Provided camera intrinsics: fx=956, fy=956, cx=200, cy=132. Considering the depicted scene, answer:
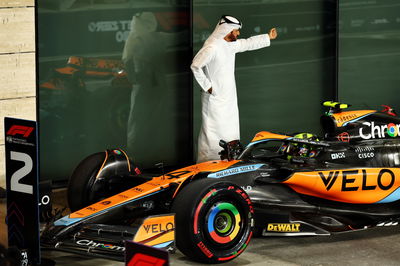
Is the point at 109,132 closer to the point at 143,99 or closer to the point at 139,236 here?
the point at 143,99

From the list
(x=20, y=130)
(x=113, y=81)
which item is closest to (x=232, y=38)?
(x=113, y=81)

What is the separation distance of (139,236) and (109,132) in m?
4.42

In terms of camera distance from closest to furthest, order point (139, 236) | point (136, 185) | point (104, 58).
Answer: point (139, 236) → point (136, 185) → point (104, 58)

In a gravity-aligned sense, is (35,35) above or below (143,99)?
above

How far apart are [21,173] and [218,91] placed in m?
4.13

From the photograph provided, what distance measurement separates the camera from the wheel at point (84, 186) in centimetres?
882

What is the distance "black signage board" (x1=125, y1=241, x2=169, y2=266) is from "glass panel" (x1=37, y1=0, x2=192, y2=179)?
5519 mm

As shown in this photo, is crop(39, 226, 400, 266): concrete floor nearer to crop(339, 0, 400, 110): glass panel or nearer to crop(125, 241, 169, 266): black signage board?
crop(125, 241, 169, 266): black signage board

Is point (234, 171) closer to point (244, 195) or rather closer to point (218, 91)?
point (244, 195)

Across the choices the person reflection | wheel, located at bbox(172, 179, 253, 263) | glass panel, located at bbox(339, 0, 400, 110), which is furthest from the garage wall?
glass panel, located at bbox(339, 0, 400, 110)

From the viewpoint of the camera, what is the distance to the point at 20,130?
23.1ft

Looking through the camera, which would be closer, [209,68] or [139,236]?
[139,236]

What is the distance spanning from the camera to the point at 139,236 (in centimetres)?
701

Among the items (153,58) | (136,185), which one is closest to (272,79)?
(153,58)
